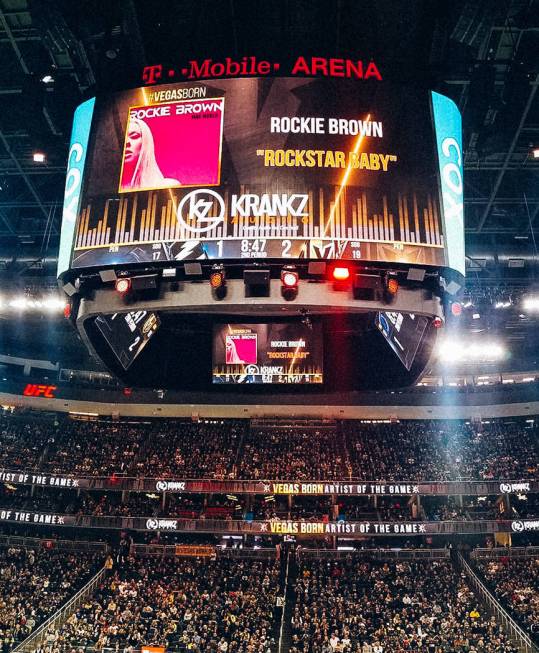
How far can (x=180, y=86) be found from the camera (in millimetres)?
9711

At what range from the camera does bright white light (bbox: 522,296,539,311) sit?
22031mm

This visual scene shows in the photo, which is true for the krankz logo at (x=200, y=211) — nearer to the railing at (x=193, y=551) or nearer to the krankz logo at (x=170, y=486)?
the krankz logo at (x=170, y=486)

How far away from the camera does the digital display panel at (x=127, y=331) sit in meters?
10.3

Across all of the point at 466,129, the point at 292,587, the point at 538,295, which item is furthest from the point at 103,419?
the point at 466,129

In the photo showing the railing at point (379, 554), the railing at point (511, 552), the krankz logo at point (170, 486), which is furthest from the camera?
the krankz logo at point (170, 486)

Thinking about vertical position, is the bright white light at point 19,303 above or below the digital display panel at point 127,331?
above

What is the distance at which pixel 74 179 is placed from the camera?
982 cm

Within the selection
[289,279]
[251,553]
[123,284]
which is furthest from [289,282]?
[251,553]

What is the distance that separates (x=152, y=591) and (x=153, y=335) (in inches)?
702

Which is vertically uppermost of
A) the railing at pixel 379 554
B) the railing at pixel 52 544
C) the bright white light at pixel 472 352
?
the bright white light at pixel 472 352

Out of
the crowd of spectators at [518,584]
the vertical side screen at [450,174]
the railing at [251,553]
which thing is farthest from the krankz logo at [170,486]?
the vertical side screen at [450,174]

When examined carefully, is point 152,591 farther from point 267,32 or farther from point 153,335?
point 267,32

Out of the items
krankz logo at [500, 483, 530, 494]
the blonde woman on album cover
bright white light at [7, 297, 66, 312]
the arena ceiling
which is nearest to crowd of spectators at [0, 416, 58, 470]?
bright white light at [7, 297, 66, 312]

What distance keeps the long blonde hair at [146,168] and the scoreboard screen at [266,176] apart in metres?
0.02
